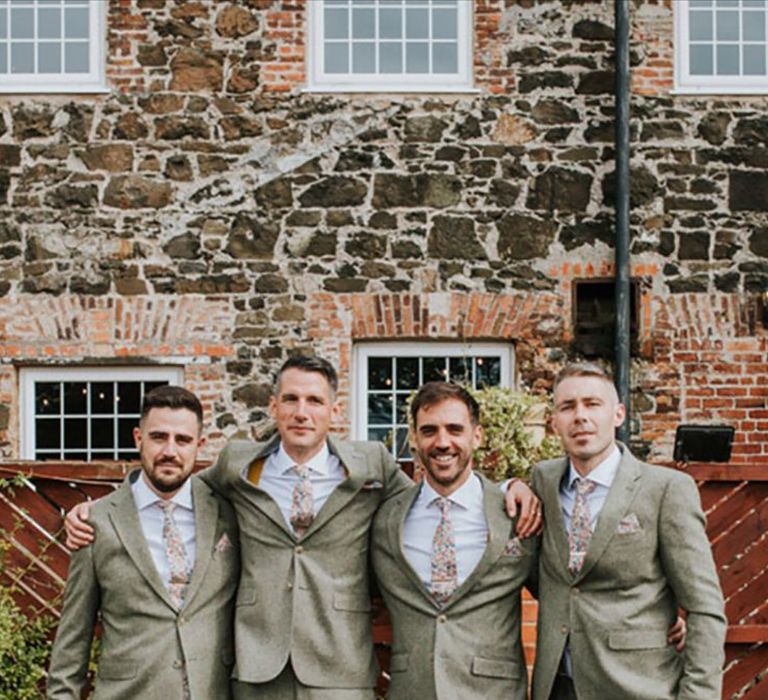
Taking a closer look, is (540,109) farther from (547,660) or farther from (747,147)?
(547,660)

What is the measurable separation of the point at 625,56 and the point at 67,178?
428 cm

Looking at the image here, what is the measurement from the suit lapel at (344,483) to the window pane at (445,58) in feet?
18.3

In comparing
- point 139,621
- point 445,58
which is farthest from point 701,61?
point 139,621

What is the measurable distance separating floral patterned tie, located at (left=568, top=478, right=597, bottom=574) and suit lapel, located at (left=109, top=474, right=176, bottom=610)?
1.44 m

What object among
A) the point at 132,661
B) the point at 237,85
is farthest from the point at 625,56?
the point at 132,661

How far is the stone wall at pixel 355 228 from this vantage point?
32.0 feet

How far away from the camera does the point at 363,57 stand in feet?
32.8

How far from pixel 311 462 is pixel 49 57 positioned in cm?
619

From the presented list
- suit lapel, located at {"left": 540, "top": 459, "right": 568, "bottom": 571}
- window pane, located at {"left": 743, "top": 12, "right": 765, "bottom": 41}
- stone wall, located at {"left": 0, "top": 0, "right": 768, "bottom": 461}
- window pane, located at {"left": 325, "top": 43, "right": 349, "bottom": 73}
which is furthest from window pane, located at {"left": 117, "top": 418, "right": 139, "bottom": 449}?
suit lapel, located at {"left": 540, "top": 459, "right": 568, "bottom": 571}

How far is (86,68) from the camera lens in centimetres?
998

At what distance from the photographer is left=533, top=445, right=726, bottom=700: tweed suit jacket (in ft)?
14.5

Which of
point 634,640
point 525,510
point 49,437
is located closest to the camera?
point 634,640

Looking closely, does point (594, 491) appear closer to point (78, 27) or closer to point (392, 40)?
point (392, 40)

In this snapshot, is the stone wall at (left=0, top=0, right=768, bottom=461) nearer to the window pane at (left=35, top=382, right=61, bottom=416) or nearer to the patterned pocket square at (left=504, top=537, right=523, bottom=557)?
the window pane at (left=35, top=382, right=61, bottom=416)
